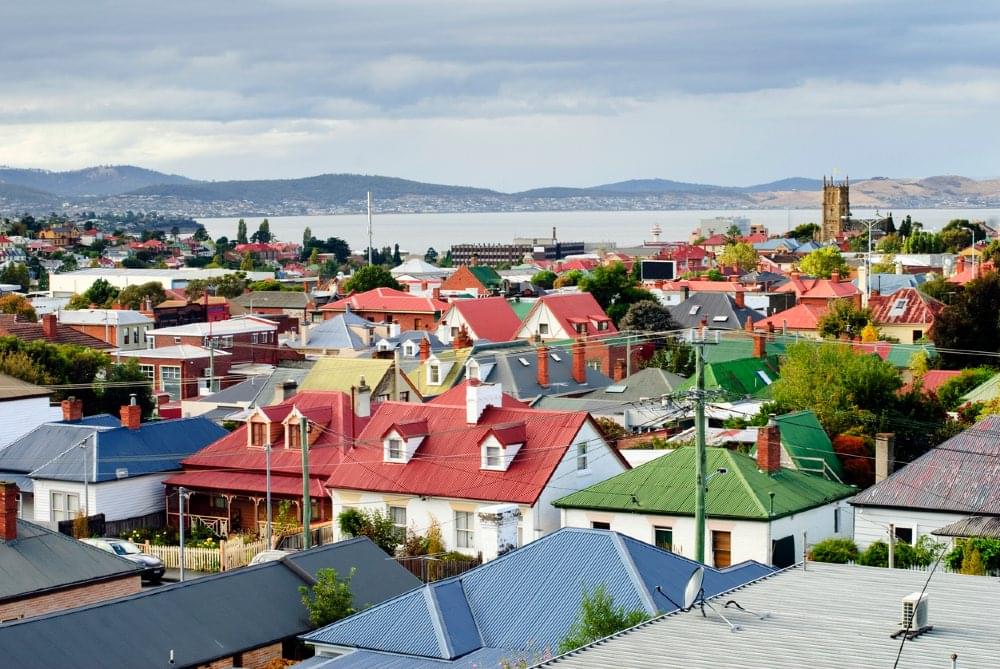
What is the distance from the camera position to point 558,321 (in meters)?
92.2

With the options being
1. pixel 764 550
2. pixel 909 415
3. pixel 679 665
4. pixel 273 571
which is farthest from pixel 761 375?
pixel 679 665

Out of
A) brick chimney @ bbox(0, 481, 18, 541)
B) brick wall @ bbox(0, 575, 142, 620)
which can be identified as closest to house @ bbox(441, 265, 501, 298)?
brick wall @ bbox(0, 575, 142, 620)

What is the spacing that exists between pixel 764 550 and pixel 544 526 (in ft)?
21.1

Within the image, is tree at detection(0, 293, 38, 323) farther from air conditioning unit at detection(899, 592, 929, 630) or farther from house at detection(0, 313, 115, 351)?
air conditioning unit at detection(899, 592, 929, 630)

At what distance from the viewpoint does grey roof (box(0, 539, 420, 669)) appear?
84.7ft

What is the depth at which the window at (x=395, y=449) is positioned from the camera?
4456 centimetres

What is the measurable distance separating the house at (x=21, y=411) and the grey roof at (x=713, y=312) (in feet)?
174

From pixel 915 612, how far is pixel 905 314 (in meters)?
80.1

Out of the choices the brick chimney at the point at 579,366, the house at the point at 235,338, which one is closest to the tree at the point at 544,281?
the house at the point at 235,338

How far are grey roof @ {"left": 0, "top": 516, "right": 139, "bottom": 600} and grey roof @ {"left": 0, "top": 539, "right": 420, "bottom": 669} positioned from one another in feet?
15.9

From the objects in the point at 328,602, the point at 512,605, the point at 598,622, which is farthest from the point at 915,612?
the point at 328,602

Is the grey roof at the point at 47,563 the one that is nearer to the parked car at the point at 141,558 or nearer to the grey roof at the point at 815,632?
the parked car at the point at 141,558

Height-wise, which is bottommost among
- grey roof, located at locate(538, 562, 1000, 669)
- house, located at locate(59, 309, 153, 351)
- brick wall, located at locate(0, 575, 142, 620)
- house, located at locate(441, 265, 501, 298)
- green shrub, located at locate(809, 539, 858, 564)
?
house, located at locate(59, 309, 153, 351)

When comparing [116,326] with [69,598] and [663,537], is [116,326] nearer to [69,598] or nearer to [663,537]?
[663,537]
